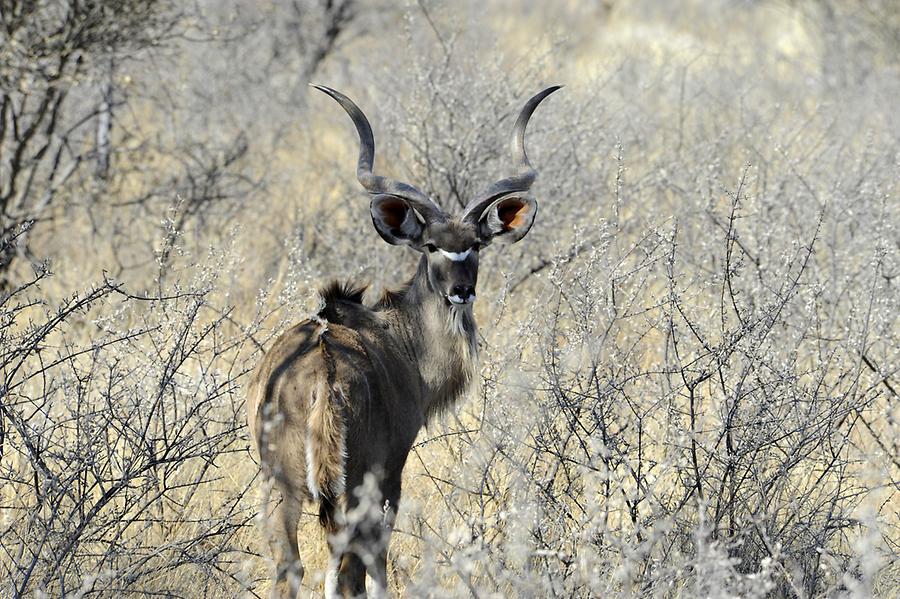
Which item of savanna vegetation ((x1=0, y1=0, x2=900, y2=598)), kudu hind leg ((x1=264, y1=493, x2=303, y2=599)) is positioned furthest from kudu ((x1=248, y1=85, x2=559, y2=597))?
savanna vegetation ((x1=0, y1=0, x2=900, y2=598))

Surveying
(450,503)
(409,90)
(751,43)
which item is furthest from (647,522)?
(751,43)

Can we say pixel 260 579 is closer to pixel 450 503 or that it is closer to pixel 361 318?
pixel 450 503

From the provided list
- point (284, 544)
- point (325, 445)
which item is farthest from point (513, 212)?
point (284, 544)

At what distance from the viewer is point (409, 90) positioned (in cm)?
870

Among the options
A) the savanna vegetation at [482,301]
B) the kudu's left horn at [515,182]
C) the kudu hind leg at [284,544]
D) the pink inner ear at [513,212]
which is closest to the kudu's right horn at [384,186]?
the kudu's left horn at [515,182]

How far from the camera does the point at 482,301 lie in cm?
736

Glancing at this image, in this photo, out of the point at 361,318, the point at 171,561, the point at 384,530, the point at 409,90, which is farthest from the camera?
the point at 409,90

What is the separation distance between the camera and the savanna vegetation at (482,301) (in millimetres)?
4180

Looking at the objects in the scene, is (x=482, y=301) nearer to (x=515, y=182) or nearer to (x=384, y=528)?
(x=515, y=182)

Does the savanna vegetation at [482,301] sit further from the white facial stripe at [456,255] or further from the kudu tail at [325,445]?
the white facial stripe at [456,255]

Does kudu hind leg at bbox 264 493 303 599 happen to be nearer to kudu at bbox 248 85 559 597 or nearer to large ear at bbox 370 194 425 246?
kudu at bbox 248 85 559 597

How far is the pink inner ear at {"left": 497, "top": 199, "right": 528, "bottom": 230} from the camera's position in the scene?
501 cm

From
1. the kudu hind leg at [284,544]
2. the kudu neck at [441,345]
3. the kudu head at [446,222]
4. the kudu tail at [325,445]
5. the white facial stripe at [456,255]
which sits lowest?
the kudu hind leg at [284,544]

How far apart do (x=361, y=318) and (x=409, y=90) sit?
4405 mm
